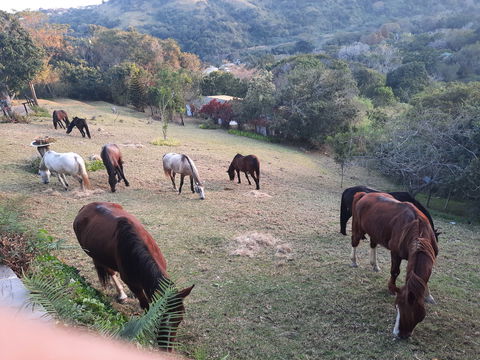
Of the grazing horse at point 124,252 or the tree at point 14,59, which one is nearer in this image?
the grazing horse at point 124,252

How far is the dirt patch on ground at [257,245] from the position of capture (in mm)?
7000

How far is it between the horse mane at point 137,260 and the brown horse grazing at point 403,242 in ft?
9.50

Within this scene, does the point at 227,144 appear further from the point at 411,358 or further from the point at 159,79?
the point at 411,358

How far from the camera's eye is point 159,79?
102ft

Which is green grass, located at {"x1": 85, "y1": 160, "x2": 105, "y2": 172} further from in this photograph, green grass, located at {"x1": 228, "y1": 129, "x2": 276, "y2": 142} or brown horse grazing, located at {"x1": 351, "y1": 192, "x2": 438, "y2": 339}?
green grass, located at {"x1": 228, "y1": 129, "x2": 276, "y2": 142}

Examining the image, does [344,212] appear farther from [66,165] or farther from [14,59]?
[14,59]

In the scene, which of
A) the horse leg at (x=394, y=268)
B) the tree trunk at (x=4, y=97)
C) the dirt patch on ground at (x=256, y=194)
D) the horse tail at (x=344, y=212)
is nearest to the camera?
the horse leg at (x=394, y=268)

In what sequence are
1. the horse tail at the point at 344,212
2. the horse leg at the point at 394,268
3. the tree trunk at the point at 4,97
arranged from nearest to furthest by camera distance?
the horse leg at the point at 394,268, the horse tail at the point at 344,212, the tree trunk at the point at 4,97

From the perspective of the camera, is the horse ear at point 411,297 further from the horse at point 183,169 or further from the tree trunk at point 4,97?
the tree trunk at point 4,97

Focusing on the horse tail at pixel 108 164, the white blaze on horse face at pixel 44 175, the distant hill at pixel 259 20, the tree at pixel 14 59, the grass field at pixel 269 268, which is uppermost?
the distant hill at pixel 259 20

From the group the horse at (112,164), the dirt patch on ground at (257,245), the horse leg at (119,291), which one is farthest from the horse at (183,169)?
the horse leg at (119,291)

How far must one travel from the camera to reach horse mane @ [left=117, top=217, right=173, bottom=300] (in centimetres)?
370

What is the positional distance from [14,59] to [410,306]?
87.2ft

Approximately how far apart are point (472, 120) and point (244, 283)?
12645 millimetres
